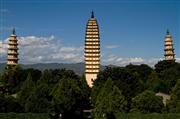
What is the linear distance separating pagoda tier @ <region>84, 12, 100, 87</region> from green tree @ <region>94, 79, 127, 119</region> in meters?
41.2

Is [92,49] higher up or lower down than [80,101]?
higher up

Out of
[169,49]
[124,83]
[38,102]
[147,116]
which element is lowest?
[147,116]

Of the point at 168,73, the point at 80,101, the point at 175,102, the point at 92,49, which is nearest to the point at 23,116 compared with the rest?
the point at 80,101

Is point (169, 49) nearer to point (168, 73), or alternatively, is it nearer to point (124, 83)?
point (168, 73)

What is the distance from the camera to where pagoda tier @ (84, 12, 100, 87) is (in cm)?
8650

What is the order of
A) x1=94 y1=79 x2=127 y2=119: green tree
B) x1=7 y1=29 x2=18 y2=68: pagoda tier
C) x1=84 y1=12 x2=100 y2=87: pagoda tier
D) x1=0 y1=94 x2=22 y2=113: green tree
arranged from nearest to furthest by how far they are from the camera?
x1=94 y1=79 x2=127 y2=119: green tree → x1=0 y1=94 x2=22 y2=113: green tree → x1=7 y1=29 x2=18 y2=68: pagoda tier → x1=84 y1=12 x2=100 y2=87: pagoda tier

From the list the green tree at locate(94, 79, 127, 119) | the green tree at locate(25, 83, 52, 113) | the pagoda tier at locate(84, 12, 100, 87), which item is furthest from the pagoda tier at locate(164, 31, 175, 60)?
the green tree at locate(25, 83, 52, 113)

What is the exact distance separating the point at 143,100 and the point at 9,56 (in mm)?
45117

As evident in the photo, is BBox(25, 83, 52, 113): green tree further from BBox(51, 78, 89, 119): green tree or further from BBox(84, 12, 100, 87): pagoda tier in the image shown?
BBox(84, 12, 100, 87): pagoda tier

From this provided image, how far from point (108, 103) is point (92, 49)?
44.0m

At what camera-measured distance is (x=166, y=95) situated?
59906 millimetres

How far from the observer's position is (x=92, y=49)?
86.8 meters

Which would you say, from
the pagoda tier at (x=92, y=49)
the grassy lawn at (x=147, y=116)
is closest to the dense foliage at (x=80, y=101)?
the grassy lawn at (x=147, y=116)

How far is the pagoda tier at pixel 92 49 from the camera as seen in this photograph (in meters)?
86.5
